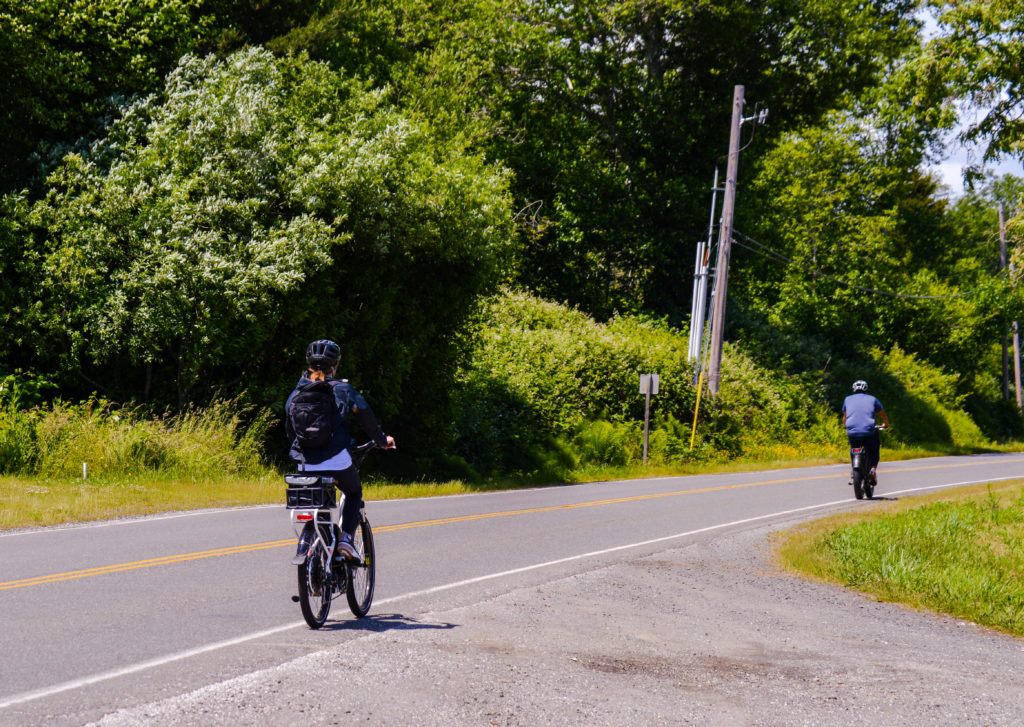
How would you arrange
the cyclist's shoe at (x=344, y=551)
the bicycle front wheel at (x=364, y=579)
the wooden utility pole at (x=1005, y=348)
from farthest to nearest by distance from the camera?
the wooden utility pole at (x=1005, y=348)
the bicycle front wheel at (x=364, y=579)
the cyclist's shoe at (x=344, y=551)

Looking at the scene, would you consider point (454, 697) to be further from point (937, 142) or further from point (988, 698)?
point (937, 142)

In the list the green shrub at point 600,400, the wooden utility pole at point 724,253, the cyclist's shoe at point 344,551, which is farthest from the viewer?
the wooden utility pole at point 724,253

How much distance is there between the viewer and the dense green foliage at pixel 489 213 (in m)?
20.9

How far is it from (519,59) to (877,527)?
29754mm

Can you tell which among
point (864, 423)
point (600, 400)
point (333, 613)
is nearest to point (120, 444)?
point (333, 613)

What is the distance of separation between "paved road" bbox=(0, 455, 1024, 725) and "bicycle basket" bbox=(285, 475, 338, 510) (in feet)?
2.92

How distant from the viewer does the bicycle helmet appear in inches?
304

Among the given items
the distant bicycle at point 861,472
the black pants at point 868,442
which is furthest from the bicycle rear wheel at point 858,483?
the black pants at point 868,442

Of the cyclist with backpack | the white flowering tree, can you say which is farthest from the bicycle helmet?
the white flowering tree

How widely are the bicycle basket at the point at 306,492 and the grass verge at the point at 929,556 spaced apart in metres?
6.17

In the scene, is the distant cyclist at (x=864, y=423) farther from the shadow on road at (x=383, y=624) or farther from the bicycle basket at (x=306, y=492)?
the bicycle basket at (x=306, y=492)

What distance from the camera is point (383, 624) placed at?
320 inches

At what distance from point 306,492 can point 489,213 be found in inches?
646

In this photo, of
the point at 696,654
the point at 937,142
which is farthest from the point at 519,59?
the point at 696,654
